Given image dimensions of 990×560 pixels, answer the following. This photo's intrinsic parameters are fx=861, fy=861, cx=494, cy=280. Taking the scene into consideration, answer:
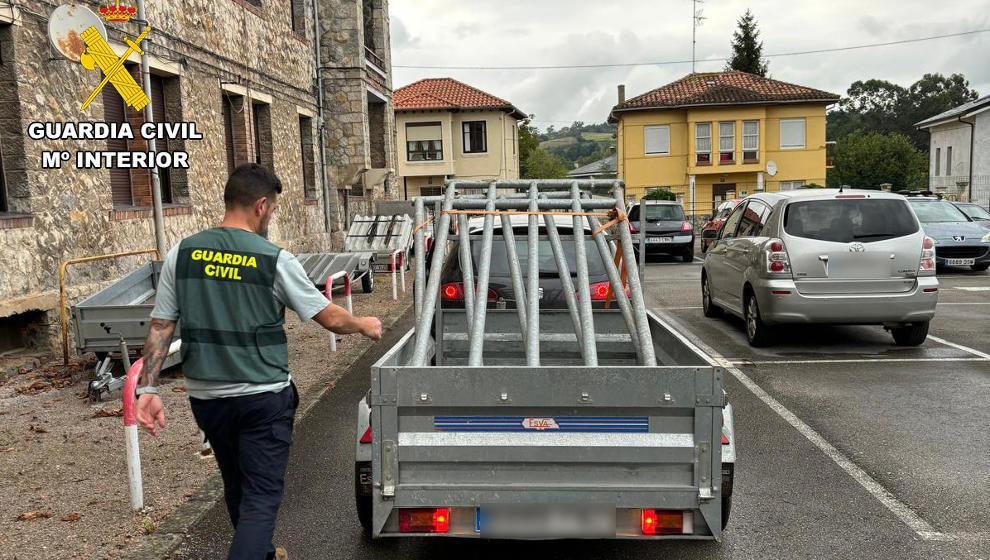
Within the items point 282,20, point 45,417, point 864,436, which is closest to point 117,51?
point 45,417

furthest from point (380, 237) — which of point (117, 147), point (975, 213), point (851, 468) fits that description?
point (851, 468)

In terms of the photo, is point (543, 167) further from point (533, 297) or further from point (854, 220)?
point (533, 297)

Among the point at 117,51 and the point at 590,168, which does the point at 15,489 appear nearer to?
the point at 117,51

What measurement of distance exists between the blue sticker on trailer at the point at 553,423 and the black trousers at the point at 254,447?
70cm

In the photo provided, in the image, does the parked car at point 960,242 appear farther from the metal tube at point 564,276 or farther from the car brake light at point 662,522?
the car brake light at point 662,522

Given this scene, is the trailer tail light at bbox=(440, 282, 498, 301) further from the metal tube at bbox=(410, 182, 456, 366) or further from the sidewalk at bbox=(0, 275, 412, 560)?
the metal tube at bbox=(410, 182, 456, 366)

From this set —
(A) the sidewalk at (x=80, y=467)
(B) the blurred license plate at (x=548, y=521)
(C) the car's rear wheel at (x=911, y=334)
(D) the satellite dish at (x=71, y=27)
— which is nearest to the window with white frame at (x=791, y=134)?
(C) the car's rear wheel at (x=911, y=334)

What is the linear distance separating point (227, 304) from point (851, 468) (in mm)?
4275

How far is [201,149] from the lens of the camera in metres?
15.3

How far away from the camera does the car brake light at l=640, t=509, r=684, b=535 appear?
3738 mm

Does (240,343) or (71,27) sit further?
(71,27)

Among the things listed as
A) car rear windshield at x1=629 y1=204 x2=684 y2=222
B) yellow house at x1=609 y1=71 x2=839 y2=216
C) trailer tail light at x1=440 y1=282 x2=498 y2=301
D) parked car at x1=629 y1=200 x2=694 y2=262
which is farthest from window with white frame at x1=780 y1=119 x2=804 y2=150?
trailer tail light at x1=440 y1=282 x2=498 y2=301

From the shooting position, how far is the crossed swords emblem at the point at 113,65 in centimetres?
1121

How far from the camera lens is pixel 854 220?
9.59 metres
